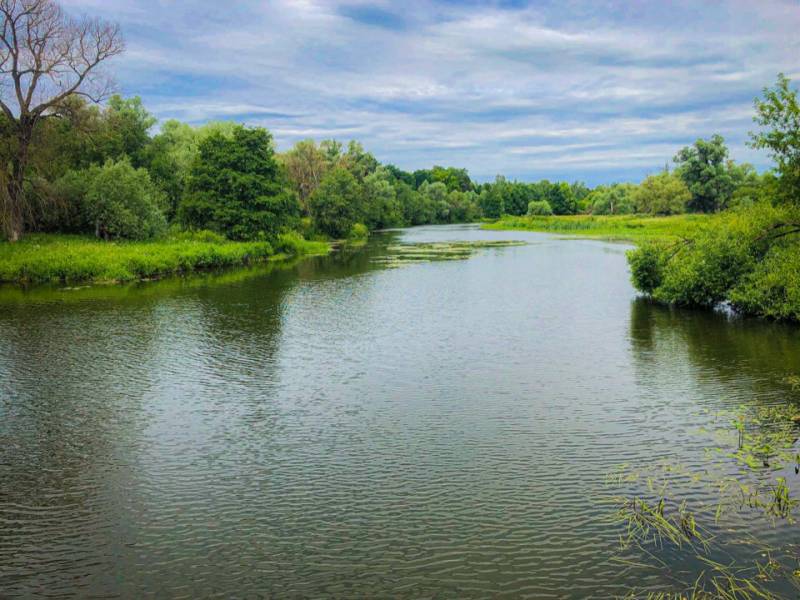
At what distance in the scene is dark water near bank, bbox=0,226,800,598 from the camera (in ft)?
30.9

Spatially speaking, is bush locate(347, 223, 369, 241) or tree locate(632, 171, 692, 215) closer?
bush locate(347, 223, 369, 241)

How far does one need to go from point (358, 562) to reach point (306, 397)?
847 cm

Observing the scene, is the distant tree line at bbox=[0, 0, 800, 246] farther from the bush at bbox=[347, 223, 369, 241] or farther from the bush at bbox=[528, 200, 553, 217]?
the bush at bbox=[528, 200, 553, 217]

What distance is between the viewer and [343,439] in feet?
47.5

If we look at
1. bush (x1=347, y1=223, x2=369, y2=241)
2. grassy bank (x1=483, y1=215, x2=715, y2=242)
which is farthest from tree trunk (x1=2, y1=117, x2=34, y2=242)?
grassy bank (x1=483, y1=215, x2=715, y2=242)

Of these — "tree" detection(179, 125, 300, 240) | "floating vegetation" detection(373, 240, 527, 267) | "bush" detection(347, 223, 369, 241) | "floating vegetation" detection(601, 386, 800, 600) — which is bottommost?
"floating vegetation" detection(601, 386, 800, 600)

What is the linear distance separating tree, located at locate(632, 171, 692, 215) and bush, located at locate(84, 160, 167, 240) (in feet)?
304

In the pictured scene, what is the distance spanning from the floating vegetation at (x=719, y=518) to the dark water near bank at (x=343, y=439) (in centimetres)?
41

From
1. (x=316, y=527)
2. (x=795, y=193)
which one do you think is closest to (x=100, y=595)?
(x=316, y=527)

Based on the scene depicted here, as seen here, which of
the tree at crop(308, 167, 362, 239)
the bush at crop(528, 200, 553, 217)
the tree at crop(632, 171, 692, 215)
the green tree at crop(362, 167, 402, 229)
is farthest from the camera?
the bush at crop(528, 200, 553, 217)

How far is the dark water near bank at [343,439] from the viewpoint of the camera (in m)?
9.41

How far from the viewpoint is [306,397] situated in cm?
1766

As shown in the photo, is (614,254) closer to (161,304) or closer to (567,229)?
(161,304)

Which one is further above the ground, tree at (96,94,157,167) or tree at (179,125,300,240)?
tree at (96,94,157,167)
